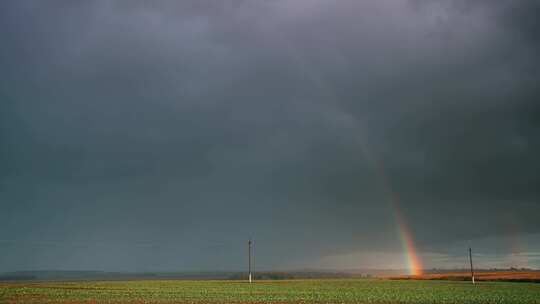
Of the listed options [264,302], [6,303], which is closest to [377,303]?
[264,302]

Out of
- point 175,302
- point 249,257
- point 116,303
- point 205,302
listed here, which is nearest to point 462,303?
point 205,302

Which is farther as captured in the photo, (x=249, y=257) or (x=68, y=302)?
(x=249, y=257)

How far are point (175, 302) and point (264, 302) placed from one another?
9185mm

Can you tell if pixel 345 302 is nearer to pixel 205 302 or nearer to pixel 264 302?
pixel 264 302

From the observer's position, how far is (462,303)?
50156 mm

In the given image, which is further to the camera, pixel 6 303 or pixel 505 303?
pixel 505 303

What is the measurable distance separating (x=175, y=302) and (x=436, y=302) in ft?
91.3

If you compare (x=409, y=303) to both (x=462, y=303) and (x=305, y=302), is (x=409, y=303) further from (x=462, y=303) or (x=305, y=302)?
(x=305, y=302)

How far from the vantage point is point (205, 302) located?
1929 inches

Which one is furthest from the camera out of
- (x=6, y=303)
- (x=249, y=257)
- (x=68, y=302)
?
(x=249, y=257)

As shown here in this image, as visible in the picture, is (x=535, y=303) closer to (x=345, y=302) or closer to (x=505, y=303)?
(x=505, y=303)

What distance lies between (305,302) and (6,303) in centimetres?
2925

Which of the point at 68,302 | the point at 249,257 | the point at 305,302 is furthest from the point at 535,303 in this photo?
the point at 249,257

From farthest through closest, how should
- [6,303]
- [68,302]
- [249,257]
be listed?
[249,257], [68,302], [6,303]
